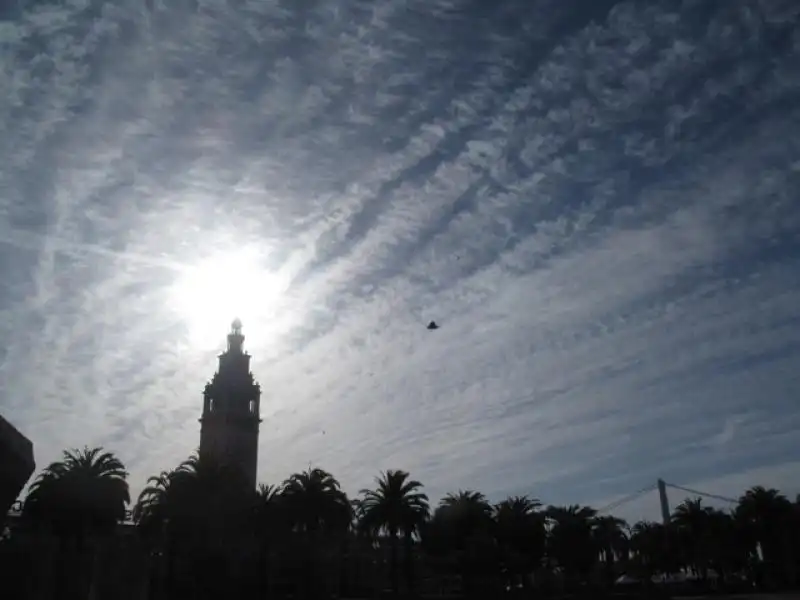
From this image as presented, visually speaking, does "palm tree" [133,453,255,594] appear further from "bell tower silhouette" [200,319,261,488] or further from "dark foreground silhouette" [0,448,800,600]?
"bell tower silhouette" [200,319,261,488]

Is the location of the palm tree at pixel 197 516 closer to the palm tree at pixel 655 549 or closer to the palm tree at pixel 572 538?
the palm tree at pixel 572 538

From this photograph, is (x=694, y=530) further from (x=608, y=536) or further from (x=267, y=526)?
(x=267, y=526)

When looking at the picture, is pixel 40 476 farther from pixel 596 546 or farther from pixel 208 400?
pixel 596 546

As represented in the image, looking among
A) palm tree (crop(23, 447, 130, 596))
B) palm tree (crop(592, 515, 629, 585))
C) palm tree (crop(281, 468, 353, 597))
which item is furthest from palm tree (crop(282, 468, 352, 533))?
palm tree (crop(592, 515, 629, 585))

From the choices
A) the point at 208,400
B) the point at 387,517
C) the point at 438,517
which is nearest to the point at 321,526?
the point at 387,517

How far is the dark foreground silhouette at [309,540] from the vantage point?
4375 centimetres

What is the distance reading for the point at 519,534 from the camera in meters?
57.6

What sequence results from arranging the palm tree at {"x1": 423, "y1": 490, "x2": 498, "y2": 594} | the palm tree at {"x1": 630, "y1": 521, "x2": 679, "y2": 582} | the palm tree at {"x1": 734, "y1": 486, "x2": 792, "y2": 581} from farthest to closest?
1. the palm tree at {"x1": 630, "y1": 521, "x2": 679, "y2": 582}
2. the palm tree at {"x1": 734, "y1": 486, "x2": 792, "y2": 581}
3. the palm tree at {"x1": 423, "y1": 490, "x2": 498, "y2": 594}

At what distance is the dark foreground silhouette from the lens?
1722 inches

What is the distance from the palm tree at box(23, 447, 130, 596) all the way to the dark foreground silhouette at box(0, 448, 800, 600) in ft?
0.24

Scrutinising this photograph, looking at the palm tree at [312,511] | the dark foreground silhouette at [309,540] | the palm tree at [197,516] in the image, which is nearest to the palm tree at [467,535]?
the dark foreground silhouette at [309,540]

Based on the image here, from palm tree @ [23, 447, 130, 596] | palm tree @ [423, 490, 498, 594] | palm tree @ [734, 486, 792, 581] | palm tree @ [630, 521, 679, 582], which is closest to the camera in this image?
palm tree @ [23, 447, 130, 596]

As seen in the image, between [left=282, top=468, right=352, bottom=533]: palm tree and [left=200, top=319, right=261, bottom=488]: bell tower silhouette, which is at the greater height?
[left=200, top=319, right=261, bottom=488]: bell tower silhouette

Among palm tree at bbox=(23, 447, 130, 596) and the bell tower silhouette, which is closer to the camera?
palm tree at bbox=(23, 447, 130, 596)
